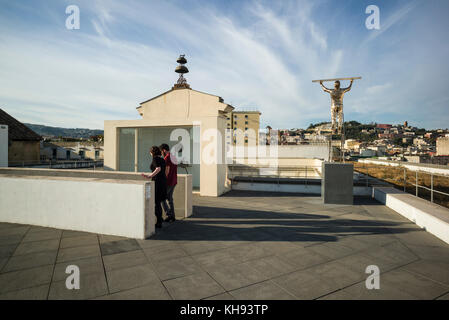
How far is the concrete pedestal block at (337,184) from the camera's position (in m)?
8.59

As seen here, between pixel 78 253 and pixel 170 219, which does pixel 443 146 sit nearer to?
pixel 170 219

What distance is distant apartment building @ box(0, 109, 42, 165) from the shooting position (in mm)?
30820

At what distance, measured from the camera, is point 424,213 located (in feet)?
18.8

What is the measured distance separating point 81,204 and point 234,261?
347cm

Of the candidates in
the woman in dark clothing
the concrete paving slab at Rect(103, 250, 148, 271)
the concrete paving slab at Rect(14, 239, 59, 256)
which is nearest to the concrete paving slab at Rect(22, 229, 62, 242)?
the concrete paving slab at Rect(14, 239, 59, 256)

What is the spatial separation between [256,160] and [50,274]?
90.9 feet

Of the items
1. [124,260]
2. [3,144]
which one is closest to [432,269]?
[124,260]

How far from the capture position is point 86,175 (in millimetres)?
6684

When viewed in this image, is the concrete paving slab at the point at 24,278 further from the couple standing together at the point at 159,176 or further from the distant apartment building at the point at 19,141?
the distant apartment building at the point at 19,141

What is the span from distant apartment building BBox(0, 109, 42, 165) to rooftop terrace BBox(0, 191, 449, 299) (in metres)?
33.3

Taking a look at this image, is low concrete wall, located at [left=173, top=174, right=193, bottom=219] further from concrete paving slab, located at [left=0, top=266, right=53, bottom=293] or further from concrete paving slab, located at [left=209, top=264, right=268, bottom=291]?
concrete paving slab, located at [left=0, top=266, right=53, bottom=293]

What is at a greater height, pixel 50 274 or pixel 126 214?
pixel 126 214
